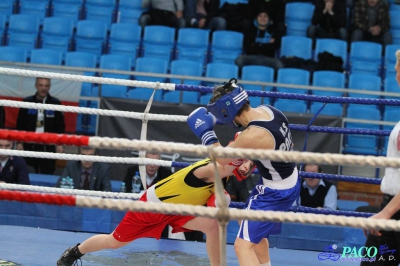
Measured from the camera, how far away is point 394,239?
3.34 metres

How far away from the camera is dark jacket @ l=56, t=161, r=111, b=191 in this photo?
6.81 metres

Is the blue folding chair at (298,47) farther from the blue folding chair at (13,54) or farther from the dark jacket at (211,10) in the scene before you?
the blue folding chair at (13,54)

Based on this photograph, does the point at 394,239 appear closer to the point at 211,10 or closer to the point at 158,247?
the point at 158,247

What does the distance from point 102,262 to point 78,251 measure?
0.32 metres

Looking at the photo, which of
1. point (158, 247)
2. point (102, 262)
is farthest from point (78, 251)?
point (158, 247)

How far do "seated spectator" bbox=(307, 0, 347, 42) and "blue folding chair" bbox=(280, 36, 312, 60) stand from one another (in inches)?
16.1

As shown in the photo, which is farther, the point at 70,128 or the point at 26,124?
the point at 70,128

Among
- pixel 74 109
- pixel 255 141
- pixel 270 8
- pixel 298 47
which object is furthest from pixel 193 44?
pixel 255 141

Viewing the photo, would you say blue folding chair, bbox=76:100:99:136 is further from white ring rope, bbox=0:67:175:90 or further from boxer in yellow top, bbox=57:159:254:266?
boxer in yellow top, bbox=57:159:254:266

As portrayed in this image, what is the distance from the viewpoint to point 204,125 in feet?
13.0

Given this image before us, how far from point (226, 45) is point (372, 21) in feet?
7.40

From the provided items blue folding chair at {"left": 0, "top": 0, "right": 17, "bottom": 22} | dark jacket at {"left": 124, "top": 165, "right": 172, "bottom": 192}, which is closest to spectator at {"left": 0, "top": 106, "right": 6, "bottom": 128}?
dark jacket at {"left": 124, "top": 165, "right": 172, "bottom": 192}

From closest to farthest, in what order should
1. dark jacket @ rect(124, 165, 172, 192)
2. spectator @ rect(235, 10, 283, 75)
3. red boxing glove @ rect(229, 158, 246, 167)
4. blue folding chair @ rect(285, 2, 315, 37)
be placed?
red boxing glove @ rect(229, 158, 246, 167)
dark jacket @ rect(124, 165, 172, 192)
spectator @ rect(235, 10, 283, 75)
blue folding chair @ rect(285, 2, 315, 37)

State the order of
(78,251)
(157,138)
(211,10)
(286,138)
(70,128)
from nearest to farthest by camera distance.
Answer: (286,138) → (78,251) → (157,138) → (70,128) → (211,10)
